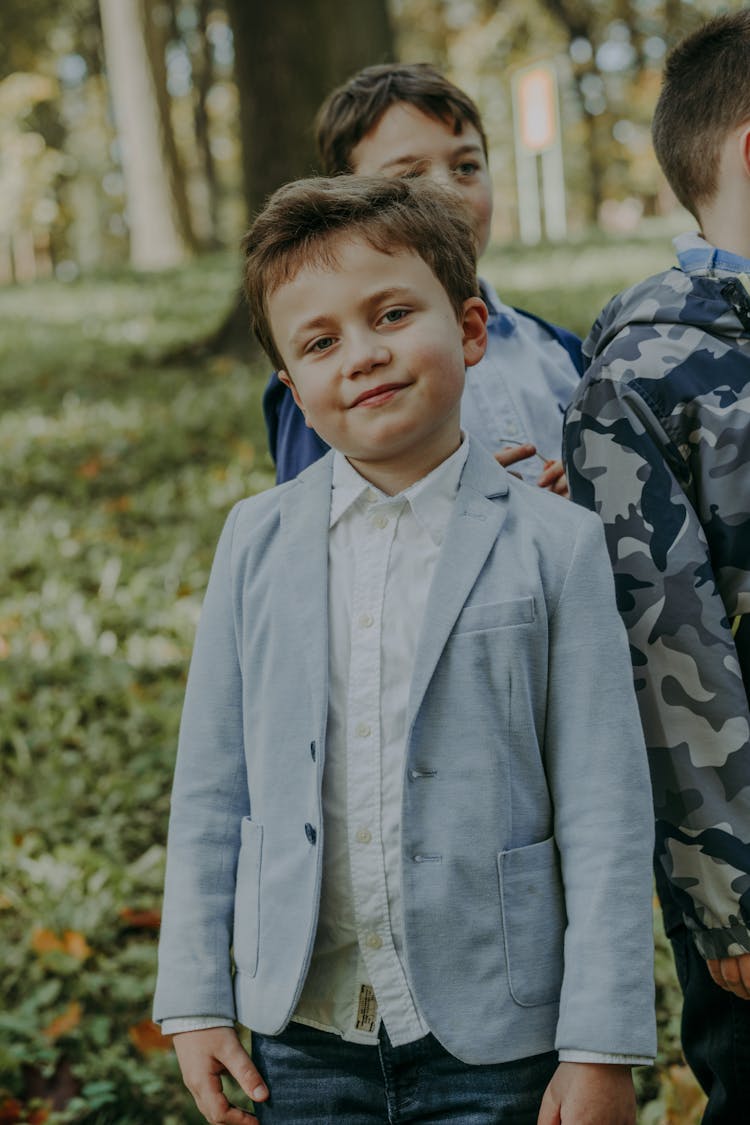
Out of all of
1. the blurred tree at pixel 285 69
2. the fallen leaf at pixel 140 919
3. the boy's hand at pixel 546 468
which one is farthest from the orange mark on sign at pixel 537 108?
the boy's hand at pixel 546 468

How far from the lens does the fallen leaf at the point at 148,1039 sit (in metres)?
3.16

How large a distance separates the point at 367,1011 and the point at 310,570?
68 cm

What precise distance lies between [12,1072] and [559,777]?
77.9 inches

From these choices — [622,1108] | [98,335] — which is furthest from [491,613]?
[98,335]

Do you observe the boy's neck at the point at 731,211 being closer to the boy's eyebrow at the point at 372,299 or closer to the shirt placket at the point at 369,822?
the boy's eyebrow at the point at 372,299

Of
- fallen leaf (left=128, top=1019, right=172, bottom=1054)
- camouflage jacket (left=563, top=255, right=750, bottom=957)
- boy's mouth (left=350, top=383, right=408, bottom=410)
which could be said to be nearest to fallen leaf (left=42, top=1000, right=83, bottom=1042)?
fallen leaf (left=128, top=1019, right=172, bottom=1054)

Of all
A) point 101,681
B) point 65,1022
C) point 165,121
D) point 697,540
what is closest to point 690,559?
point 697,540

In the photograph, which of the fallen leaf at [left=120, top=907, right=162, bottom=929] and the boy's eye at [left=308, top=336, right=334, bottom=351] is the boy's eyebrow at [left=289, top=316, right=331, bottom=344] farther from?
the fallen leaf at [left=120, top=907, right=162, bottom=929]

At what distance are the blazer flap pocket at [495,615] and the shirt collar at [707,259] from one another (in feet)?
2.49

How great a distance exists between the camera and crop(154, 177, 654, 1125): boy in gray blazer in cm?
175

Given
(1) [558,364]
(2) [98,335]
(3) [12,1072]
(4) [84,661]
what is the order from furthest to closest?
(2) [98,335] < (4) [84,661] < (3) [12,1072] < (1) [558,364]

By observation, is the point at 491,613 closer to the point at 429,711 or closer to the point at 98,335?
the point at 429,711

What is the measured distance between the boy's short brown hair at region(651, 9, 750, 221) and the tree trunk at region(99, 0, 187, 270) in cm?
1344

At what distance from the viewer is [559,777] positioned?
5.90ft
